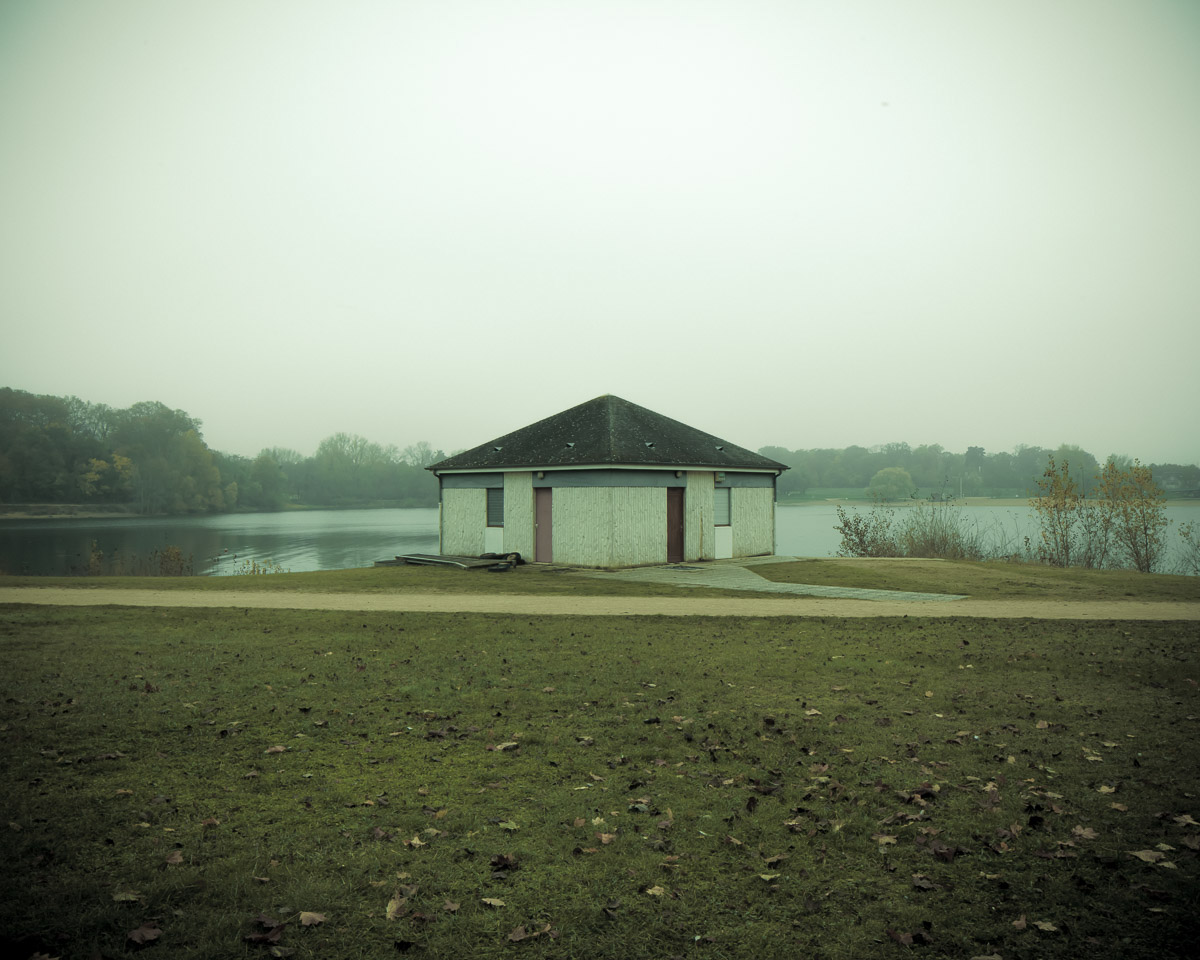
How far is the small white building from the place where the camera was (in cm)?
2255

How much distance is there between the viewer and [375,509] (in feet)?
387

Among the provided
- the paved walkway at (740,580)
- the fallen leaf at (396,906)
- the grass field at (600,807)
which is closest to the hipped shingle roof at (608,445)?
the paved walkway at (740,580)

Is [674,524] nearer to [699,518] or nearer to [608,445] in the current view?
[699,518]

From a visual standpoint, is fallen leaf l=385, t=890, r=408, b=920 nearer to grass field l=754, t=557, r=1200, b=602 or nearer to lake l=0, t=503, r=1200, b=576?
grass field l=754, t=557, r=1200, b=602

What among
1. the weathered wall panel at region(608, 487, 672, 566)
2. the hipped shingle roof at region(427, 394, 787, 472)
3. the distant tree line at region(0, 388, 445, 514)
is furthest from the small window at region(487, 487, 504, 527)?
Answer: the distant tree line at region(0, 388, 445, 514)

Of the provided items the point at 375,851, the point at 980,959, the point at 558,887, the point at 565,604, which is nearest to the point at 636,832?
the point at 558,887

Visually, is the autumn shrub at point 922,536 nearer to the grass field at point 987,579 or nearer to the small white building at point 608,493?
the grass field at point 987,579

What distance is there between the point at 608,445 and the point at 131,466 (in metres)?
78.8

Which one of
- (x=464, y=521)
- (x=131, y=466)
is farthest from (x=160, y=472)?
(x=464, y=521)

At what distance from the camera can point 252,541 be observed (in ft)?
189

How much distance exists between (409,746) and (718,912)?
321 centimetres

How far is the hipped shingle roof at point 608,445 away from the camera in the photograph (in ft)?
75.5

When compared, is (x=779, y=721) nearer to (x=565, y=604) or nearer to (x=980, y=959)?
(x=980, y=959)

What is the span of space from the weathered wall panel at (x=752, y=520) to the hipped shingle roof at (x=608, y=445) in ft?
2.92
